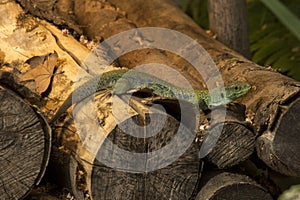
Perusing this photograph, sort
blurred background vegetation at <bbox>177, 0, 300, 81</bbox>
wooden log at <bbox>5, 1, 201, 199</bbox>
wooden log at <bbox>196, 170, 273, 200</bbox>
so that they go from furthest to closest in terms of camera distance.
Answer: blurred background vegetation at <bbox>177, 0, 300, 81</bbox> → wooden log at <bbox>196, 170, 273, 200</bbox> → wooden log at <bbox>5, 1, 201, 199</bbox>

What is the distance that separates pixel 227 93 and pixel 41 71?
0.85 metres

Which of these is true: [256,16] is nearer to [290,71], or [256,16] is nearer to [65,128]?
[290,71]

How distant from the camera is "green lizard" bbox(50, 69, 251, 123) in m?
2.35

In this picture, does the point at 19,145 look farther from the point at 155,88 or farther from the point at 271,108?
the point at 271,108

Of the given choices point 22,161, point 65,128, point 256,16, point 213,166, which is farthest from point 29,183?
point 256,16

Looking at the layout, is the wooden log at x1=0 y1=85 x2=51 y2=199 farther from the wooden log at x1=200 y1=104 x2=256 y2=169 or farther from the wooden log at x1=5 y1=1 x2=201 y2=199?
the wooden log at x1=200 y1=104 x2=256 y2=169

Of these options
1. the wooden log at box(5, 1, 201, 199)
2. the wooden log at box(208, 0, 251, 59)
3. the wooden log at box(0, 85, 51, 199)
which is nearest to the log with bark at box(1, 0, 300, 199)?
the wooden log at box(5, 1, 201, 199)

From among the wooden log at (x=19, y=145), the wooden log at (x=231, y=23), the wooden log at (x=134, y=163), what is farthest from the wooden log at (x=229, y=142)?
the wooden log at (x=231, y=23)

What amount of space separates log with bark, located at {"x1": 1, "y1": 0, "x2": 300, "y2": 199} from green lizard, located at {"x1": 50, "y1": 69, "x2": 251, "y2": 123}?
7cm

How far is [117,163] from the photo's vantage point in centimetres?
201

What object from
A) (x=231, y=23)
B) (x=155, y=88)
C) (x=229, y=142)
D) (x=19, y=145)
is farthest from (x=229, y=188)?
(x=231, y=23)

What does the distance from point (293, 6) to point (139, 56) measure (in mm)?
1957

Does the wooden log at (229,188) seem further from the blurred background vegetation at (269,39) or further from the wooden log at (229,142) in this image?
the blurred background vegetation at (269,39)

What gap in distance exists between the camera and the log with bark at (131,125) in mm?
2043
